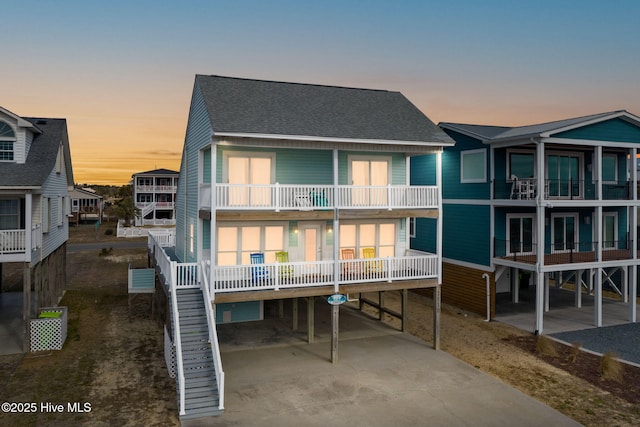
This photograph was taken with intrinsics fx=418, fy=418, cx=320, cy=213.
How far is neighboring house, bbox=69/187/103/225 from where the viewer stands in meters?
74.2

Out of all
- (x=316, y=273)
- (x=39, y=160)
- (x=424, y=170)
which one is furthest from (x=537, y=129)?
(x=39, y=160)

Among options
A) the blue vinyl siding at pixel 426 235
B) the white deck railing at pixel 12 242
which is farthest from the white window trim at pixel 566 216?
the white deck railing at pixel 12 242

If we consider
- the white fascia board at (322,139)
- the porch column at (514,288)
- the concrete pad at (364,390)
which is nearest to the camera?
the concrete pad at (364,390)

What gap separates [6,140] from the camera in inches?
740

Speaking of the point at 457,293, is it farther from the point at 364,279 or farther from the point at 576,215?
the point at 364,279

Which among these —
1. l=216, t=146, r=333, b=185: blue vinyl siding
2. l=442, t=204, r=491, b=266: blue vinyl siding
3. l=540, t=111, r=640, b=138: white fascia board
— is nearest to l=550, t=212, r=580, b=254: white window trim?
l=442, t=204, r=491, b=266: blue vinyl siding

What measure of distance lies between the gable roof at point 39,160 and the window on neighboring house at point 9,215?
222 cm

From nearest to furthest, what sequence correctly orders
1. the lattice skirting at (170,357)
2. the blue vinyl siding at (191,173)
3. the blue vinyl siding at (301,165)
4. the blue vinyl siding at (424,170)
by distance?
the lattice skirting at (170,357) → the blue vinyl siding at (191,173) → the blue vinyl siding at (301,165) → the blue vinyl siding at (424,170)

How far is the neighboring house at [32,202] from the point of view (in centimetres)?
1695

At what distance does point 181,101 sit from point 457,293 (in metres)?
28.2

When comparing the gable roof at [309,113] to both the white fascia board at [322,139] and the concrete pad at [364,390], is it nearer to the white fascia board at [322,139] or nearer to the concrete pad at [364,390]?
the white fascia board at [322,139]

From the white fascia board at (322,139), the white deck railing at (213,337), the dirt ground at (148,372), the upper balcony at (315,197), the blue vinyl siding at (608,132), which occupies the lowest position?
the dirt ground at (148,372)

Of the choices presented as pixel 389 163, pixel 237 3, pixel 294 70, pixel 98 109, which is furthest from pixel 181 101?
pixel 389 163

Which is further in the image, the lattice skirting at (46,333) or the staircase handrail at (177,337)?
the lattice skirting at (46,333)
